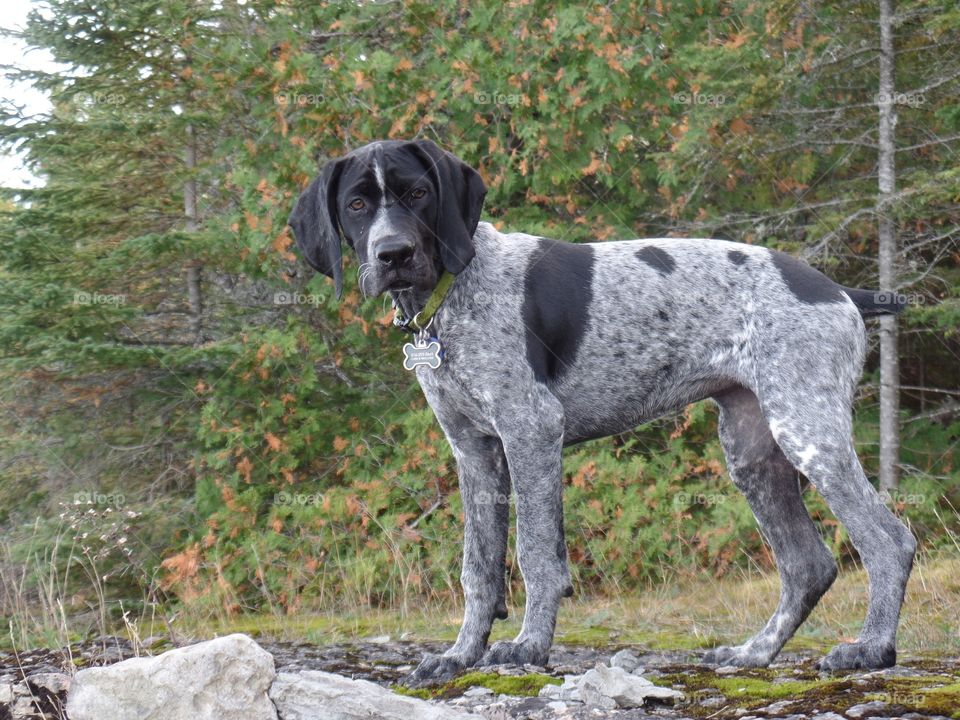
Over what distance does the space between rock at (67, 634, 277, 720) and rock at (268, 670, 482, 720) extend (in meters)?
0.06

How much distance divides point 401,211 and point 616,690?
6.68 ft

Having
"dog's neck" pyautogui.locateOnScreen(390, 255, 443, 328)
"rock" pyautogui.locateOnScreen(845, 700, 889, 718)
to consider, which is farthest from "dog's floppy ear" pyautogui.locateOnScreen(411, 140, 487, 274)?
"rock" pyautogui.locateOnScreen(845, 700, 889, 718)

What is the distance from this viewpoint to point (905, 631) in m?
5.54

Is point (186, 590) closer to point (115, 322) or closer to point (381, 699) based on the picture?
point (115, 322)

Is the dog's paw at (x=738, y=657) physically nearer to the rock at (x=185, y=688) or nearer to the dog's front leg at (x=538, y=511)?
the dog's front leg at (x=538, y=511)

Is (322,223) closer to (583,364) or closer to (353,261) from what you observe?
(583,364)

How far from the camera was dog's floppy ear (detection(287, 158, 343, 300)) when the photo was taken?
4629 mm

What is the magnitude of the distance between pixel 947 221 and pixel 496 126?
147 inches

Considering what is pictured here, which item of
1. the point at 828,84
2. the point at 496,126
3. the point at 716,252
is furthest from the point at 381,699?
the point at 828,84

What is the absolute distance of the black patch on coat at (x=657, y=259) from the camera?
4.86m

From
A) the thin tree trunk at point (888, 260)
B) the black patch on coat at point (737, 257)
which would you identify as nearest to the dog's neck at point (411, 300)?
the black patch on coat at point (737, 257)

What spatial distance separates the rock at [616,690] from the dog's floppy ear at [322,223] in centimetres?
190

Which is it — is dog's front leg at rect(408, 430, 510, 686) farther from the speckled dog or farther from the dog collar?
the dog collar

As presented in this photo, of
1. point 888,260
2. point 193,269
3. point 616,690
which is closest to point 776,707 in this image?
point 616,690
